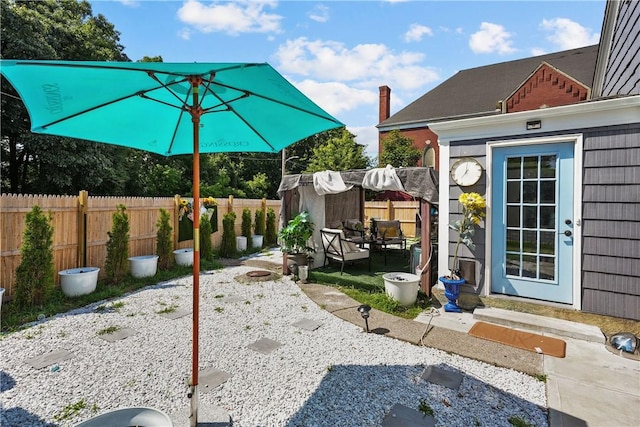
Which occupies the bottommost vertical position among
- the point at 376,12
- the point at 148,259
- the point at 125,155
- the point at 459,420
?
the point at 459,420

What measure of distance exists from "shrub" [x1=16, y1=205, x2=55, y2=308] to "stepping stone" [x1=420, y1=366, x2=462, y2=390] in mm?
5237

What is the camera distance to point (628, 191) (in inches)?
135

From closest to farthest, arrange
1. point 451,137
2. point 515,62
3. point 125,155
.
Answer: point 451,137 < point 125,155 < point 515,62

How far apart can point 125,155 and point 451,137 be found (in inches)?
527

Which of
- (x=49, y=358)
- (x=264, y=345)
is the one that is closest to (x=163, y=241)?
(x=49, y=358)

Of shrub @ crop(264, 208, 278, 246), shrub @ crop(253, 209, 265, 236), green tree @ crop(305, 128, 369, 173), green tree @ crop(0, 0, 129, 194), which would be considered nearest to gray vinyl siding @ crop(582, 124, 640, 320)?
shrub @ crop(253, 209, 265, 236)

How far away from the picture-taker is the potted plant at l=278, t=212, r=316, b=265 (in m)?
6.36

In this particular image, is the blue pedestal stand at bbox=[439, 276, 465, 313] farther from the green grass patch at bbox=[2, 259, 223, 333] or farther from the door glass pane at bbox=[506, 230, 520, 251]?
the green grass patch at bbox=[2, 259, 223, 333]

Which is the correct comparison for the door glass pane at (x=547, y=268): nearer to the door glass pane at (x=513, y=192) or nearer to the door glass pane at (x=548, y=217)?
the door glass pane at (x=548, y=217)

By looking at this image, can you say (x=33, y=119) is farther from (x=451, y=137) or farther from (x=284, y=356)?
(x=451, y=137)

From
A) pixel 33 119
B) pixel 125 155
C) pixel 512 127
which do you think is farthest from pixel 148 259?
pixel 125 155

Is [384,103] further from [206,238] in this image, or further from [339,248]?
[339,248]

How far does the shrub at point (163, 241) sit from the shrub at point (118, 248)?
35.0 inches

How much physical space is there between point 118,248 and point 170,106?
4476mm
